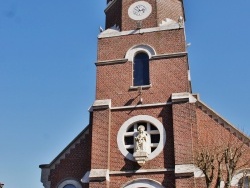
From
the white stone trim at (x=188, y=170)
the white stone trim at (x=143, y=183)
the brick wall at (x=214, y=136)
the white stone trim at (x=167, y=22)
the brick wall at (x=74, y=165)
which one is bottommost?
the white stone trim at (x=143, y=183)

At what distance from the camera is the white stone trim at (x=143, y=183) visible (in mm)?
18144

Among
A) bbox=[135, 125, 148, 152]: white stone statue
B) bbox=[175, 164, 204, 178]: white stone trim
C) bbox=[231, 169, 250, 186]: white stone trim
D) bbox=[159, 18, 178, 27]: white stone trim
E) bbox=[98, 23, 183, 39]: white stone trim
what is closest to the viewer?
bbox=[175, 164, 204, 178]: white stone trim

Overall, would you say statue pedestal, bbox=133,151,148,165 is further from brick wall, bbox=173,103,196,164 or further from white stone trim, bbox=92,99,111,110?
white stone trim, bbox=92,99,111,110

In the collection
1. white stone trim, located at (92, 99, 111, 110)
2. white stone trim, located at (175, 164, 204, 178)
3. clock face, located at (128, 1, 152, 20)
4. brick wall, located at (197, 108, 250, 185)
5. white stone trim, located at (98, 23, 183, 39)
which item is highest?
clock face, located at (128, 1, 152, 20)

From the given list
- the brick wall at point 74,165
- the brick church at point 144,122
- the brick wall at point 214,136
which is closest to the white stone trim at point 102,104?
the brick church at point 144,122

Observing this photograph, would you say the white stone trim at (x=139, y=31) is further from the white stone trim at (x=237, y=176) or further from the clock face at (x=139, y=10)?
the white stone trim at (x=237, y=176)

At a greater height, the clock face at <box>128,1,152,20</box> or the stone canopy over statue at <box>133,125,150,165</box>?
the clock face at <box>128,1,152,20</box>

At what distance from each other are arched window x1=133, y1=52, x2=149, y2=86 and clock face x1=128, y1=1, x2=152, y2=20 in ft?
7.56

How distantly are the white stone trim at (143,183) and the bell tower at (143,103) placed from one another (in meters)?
0.04

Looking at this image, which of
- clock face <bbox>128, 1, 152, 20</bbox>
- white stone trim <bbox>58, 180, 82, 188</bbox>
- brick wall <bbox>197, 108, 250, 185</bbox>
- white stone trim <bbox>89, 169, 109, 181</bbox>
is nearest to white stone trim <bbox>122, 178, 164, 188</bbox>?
white stone trim <bbox>89, 169, 109, 181</bbox>

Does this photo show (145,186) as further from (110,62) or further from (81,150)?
(110,62)

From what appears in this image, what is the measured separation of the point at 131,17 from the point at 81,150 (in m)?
7.56

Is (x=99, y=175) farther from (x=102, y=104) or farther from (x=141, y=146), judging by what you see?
(x=102, y=104)

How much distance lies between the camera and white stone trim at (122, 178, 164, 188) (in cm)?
1814
